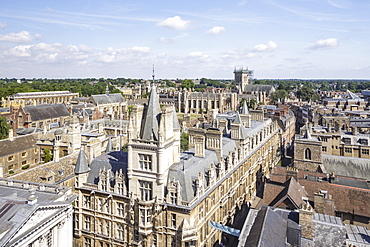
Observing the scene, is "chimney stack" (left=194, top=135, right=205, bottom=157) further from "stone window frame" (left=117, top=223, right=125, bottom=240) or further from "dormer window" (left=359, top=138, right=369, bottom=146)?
"dormer window" (left=359, top=138, right=369, bottom=146)

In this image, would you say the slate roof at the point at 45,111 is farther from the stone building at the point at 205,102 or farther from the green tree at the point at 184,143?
the stone building at the point at 205,102

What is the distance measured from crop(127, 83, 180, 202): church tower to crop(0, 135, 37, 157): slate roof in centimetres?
4036

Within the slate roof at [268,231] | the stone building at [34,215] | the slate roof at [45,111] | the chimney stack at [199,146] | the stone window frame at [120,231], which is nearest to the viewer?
the slate roof at [268,231]

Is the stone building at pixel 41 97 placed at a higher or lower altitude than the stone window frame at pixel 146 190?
higher

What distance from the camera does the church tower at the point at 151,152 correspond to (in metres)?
27.8

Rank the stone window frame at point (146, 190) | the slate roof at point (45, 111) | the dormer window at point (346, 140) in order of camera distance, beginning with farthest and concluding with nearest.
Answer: the slate roof at point (45, 111) → the dormer window at point (346, 140) → the stone window frame at point (146, 190)

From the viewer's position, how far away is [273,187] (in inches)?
1334

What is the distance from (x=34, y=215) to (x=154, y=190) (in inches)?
438

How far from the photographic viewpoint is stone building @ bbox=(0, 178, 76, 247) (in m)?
20.7

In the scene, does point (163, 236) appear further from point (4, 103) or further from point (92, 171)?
point (4, 103)

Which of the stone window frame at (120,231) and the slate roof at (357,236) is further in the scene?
the stone window frame at (120,231)

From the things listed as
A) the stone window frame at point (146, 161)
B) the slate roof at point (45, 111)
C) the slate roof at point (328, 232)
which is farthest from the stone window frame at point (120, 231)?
the slate roof at point (45, 111)

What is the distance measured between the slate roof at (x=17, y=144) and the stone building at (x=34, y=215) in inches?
1160

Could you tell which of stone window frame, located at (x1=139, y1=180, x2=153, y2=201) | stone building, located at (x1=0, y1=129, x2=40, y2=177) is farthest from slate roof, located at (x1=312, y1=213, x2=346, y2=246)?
stone building, located at (x1=0, y1=129, x2=40, y2=177)
